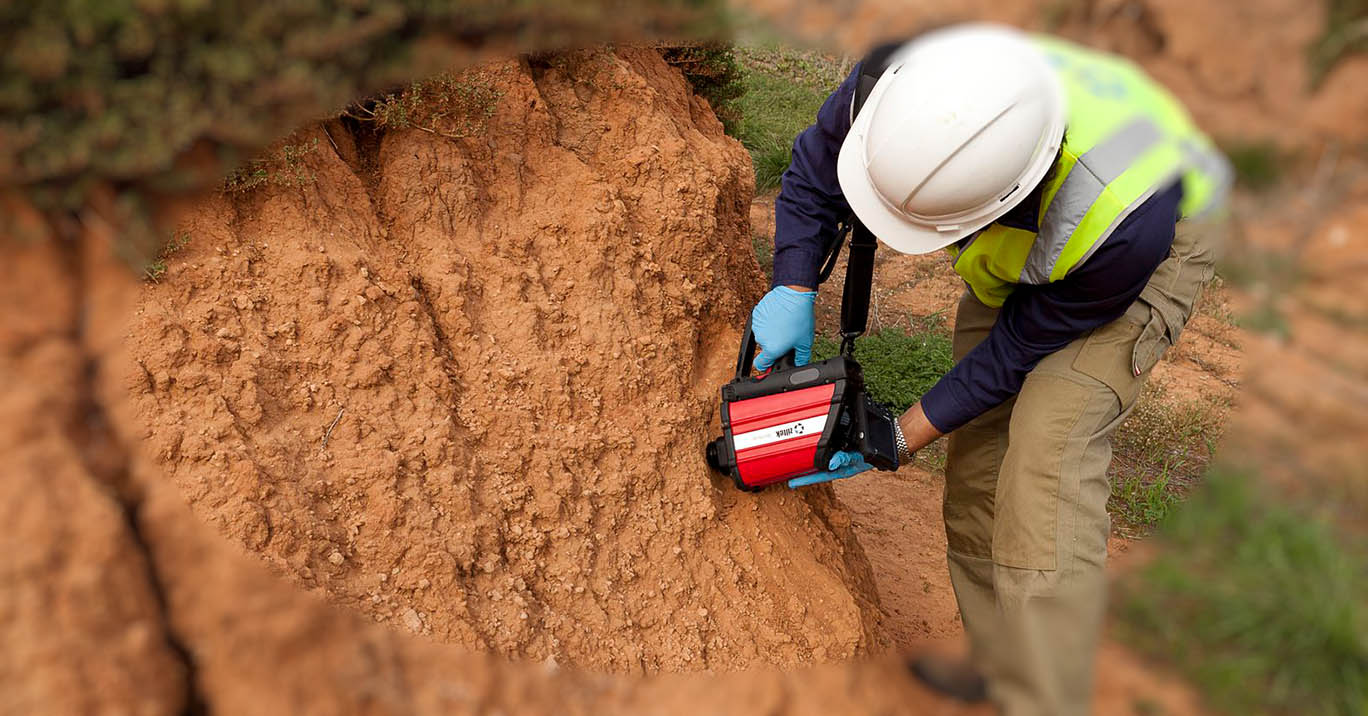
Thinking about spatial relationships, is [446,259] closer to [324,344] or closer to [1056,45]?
[324,344]

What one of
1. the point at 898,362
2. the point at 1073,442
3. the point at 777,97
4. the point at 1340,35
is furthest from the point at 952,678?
the point at 777,97

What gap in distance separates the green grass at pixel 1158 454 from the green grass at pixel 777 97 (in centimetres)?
307

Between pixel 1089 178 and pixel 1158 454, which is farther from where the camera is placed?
pixel 1158 454

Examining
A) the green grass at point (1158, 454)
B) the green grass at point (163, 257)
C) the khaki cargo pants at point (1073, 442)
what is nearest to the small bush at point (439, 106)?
the green grass at point (163, 257)

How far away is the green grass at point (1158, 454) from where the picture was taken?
4.32 meters

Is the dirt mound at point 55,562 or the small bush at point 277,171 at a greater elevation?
the small bush at point 277,171

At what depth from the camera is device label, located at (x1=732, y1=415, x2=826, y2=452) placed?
7.33 ft

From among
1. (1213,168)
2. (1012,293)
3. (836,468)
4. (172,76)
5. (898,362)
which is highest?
(172,76)

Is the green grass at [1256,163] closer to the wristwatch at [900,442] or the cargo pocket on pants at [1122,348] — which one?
the cargo pocket on pants at [1122,348]

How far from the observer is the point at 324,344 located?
1672mm

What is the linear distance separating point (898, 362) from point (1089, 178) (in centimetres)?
296

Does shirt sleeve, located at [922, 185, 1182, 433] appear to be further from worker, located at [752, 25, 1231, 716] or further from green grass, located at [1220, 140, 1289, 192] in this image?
green grass, located at [1220, 140, 1289, 192]

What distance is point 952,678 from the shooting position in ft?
5.34

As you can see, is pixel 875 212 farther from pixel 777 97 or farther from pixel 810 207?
pixel 777 97
